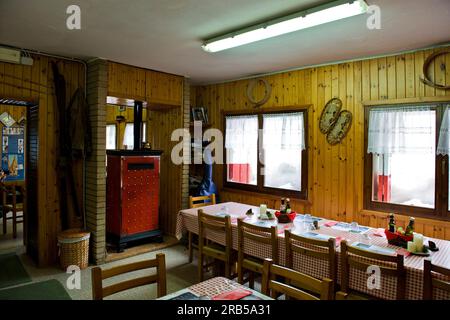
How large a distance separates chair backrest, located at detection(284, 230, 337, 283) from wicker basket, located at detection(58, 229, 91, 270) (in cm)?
266

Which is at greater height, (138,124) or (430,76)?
(430,76)

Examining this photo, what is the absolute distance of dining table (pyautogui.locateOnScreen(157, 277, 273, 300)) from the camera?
5.43ft

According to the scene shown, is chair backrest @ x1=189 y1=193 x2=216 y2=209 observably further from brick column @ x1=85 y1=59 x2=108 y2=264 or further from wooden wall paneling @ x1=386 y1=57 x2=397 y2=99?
wooden wall paneling @ x1=386 y1=57 x2=397 y2=99

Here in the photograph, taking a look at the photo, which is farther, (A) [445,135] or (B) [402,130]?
(B) [402,130]

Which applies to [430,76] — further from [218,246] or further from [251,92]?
[218,246]

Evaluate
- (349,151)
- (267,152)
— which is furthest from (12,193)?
(349,151)

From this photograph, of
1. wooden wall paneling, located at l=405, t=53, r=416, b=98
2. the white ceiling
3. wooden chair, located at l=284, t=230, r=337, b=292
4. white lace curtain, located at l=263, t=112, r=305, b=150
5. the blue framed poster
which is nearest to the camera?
wooden chair, located at l=284, t=230, r=337, b=292

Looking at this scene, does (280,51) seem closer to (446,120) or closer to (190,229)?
(446,120)

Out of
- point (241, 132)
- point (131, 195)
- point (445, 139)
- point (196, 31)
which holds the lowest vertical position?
point (131, 195)

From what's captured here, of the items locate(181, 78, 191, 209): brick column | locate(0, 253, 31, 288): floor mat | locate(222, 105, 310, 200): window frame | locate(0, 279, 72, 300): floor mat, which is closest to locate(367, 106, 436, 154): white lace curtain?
locate(222, 105, 310, 200): window frame

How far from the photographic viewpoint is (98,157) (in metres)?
4.01

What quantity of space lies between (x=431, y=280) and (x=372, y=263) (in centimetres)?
38

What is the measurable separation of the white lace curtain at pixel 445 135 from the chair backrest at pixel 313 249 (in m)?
1.91

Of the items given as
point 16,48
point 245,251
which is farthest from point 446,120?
point 16,48
